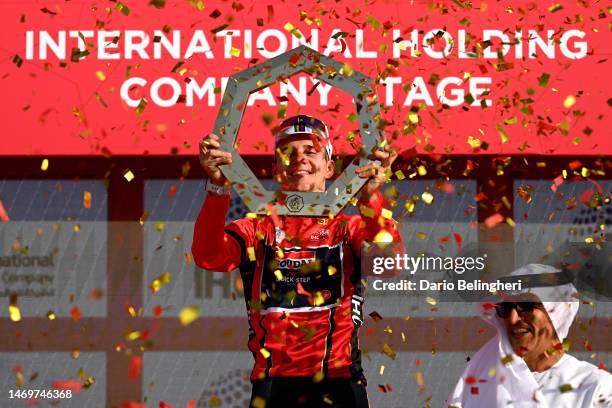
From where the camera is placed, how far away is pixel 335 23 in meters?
6.27

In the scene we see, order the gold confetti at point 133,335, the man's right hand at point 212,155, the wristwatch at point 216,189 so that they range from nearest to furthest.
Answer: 1. the man's right hand at point 212,155
2. the wristwatch at point 216,189
3. the gold confetti at point 133,335

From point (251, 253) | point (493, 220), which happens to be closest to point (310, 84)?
point (493, 220)

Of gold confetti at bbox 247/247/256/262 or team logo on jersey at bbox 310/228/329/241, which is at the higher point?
team logo on jersey at bbox 310/228/329/241

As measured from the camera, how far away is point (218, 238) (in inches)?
136

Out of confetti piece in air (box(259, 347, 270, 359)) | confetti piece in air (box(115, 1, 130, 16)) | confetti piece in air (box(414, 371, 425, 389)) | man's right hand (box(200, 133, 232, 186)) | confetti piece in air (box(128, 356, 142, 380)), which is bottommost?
confetti piece in air (box(414, 371, 425, 389))

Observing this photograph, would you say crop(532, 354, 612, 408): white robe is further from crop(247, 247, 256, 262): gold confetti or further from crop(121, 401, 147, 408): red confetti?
crop(121, 401, 147, 408): red confetti

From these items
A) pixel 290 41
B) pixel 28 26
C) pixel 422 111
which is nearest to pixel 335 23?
pixel 290 41

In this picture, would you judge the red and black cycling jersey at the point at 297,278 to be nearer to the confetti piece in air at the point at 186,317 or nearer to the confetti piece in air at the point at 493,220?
the confetti piece in air at the point at 186,317

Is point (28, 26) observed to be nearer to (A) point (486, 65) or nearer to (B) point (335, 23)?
(B) point (335, 23)

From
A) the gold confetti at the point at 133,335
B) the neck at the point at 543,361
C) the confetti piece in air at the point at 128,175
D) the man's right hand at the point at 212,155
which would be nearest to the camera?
the man's right hand at the point at 212,155

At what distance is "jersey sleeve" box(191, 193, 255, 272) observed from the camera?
3.42m

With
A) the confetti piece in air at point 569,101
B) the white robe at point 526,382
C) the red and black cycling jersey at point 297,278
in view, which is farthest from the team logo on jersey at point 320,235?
the confetti piece in air at point 569,101

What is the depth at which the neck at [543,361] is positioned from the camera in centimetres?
379

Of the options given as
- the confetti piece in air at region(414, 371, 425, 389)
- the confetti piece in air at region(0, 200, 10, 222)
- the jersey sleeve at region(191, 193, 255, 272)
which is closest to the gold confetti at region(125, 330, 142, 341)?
the confetti piece in air at region(0, 200, 10, 222)
